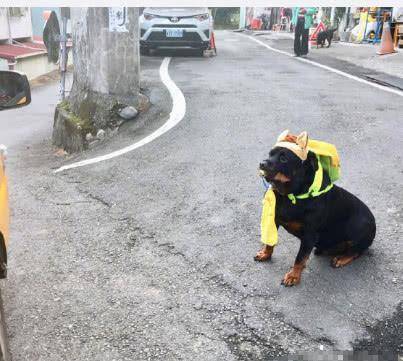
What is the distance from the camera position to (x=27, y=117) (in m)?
13.2

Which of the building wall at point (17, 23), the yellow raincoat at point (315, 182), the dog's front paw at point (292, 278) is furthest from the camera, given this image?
the building wall at point (17, 23)

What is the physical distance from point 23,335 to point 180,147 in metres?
3.85

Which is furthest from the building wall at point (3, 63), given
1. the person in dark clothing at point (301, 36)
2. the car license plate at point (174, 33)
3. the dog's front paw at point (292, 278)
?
the dog's front paw at point (292, 278)

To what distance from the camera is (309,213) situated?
10.6 feet

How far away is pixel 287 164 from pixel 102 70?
223 inches

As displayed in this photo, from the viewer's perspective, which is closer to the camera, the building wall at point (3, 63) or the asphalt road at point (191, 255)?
→ the asphalt road at point (191, 255)

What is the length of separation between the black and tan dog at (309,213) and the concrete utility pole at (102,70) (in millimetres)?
4900

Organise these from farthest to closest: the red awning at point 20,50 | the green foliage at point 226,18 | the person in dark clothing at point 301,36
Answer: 1. the green foliage at point 226,18
2. the red awning at point 20,50
3. the person in dark clothing at point 301,36

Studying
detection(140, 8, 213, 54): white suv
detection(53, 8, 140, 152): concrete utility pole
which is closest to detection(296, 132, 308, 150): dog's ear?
detection(53, 8, 140, 152): concrete utility pole

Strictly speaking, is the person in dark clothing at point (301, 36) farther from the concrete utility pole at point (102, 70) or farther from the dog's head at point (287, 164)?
the dog's head at point (287, 164)

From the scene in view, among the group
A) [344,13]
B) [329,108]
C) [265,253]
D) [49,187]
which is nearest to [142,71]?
[329,108]

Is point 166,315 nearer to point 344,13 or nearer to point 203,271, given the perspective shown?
point 203,271

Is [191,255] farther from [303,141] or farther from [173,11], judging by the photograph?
[173,11]

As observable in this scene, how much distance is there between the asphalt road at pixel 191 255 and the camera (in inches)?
121
